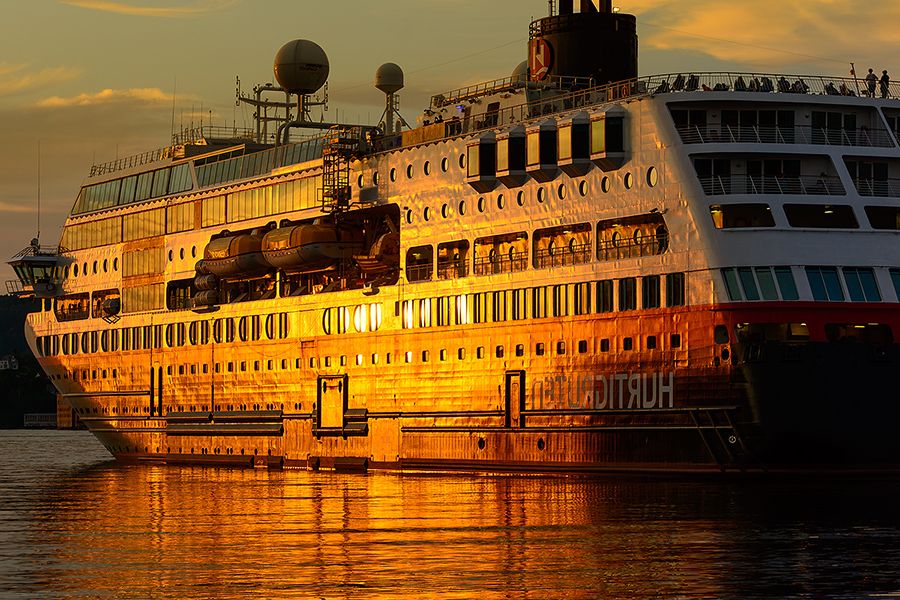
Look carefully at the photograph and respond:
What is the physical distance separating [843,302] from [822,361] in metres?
2.04

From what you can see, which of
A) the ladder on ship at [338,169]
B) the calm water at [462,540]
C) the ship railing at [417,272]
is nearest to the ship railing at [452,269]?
the ship railing at [417,272]

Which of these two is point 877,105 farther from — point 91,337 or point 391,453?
point 91,337

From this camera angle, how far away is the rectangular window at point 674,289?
169 ft

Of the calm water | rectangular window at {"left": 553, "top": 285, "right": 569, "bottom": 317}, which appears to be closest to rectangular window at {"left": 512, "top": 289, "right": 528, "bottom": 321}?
rectangular window at {"left": 553, "top": 285, "right": 569, "bottom": 317}

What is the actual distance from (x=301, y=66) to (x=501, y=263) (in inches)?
953

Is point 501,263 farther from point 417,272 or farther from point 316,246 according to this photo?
point 316,246

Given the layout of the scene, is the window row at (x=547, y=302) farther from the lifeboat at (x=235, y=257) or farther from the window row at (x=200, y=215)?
the lifeboat at (x=235, y=257)

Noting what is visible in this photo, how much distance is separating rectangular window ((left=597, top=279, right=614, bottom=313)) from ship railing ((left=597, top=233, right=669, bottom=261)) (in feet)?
3.01

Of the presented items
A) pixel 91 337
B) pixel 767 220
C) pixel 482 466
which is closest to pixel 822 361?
pixel 767 220

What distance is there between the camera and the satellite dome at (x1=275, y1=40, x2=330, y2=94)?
80.2m

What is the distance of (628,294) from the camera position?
176 ft

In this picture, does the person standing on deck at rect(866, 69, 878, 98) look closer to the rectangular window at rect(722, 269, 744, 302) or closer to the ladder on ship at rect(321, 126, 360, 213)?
the rectangular window at rect(722, 269, 744, 302)

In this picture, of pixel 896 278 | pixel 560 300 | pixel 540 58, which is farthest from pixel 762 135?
pixel 540 58

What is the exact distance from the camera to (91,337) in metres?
85.1
